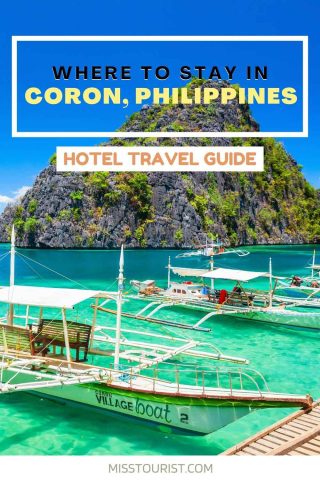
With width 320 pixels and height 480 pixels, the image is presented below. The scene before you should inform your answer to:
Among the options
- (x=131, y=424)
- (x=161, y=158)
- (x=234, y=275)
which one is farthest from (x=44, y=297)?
(x=234, y=275)

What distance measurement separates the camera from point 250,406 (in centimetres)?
929

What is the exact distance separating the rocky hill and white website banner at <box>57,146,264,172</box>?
229 feet

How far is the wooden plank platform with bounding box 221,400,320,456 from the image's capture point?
7.22 meters

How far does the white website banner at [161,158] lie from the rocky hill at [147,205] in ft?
229

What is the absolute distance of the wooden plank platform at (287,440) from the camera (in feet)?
23.7

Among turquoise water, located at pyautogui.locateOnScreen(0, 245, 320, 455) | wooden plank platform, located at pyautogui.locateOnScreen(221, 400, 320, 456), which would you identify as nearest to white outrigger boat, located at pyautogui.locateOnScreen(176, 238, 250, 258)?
turquoise water, located at pyautogui.locateOnScreen(0, 245, 320, 455)

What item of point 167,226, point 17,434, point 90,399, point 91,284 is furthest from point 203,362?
point 167,226

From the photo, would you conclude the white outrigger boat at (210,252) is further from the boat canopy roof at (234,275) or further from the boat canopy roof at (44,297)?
the boat canopy roof at (44,297)
